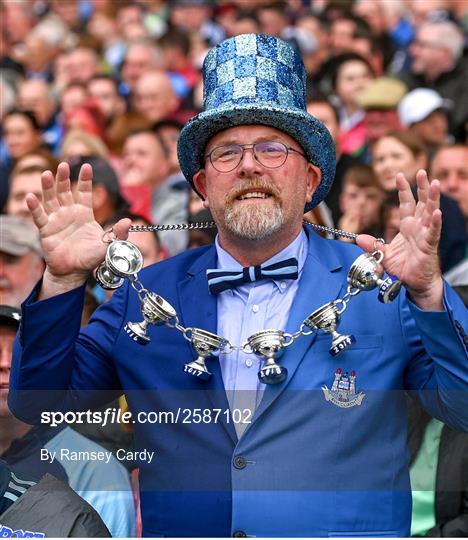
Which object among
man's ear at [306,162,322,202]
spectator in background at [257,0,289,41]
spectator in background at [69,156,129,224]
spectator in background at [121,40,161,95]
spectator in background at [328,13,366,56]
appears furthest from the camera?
spectator in background at [257,0,289,41]

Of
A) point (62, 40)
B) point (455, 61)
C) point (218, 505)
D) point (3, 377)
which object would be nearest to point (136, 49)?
point (62, 40)

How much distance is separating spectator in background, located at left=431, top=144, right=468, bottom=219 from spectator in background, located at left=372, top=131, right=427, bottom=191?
90mm

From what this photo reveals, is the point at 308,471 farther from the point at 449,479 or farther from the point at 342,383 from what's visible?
the point at 449,479

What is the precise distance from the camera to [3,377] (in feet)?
13.3

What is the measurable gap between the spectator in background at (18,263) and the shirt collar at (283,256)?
1.51m

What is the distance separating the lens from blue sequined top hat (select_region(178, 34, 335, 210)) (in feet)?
12.3

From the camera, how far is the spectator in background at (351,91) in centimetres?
796

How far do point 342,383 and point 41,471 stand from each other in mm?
847

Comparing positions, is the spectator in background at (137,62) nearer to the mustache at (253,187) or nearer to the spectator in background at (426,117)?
the spectator in background at (426,117)

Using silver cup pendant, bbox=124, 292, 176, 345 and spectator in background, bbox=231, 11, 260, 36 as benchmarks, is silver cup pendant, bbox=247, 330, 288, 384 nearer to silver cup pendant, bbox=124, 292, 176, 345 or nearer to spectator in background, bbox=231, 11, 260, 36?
silver cup pendant, bbox=124, 292, 176, 345

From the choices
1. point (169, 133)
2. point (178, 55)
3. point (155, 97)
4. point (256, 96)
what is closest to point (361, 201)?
point (169, 133)

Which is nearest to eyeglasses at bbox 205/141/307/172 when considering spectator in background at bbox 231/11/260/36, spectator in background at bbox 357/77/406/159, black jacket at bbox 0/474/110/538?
black jacket at bbox 0/474/110/538

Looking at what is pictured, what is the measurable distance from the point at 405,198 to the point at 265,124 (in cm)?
55

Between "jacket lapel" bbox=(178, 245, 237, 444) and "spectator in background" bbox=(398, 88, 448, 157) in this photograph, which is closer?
"jacket lapel" bbox=(178, 245, 237, 444)
